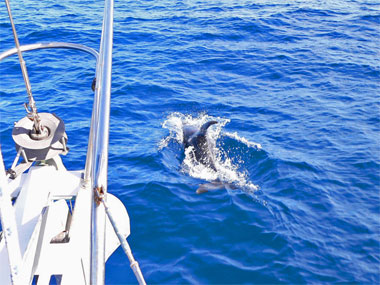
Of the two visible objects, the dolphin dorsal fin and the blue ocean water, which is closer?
the blue ocean water

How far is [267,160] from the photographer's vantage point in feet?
34.0

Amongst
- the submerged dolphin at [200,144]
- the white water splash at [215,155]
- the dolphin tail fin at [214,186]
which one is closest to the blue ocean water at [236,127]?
the white water splash at [215,155]

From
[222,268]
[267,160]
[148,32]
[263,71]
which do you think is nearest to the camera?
[222,268]

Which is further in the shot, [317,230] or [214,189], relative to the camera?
[214,189]

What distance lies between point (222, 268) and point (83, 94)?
8.85m

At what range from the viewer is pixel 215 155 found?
11.0m

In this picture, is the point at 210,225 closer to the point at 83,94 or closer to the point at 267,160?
the point at 267,160

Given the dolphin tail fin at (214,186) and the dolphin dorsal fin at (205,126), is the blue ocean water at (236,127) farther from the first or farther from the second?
the dolphin dorsal fin at (205,126)

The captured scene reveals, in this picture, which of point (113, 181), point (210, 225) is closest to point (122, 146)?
point (113, 181)

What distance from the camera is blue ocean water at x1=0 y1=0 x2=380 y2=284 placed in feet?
24.2

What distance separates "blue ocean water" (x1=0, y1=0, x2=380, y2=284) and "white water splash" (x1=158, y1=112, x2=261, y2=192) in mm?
51

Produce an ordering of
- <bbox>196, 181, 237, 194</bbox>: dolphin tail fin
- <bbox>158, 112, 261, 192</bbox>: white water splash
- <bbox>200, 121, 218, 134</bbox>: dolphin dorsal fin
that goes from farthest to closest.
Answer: <bbox>200, 121, 218, 134</bbox>: dolphin dorsal fin → <bbox>158, 112, 261, 192</bbox>: white water splash → <bbox>196, 181, 237, 194</bbox>: dolphin tail fin

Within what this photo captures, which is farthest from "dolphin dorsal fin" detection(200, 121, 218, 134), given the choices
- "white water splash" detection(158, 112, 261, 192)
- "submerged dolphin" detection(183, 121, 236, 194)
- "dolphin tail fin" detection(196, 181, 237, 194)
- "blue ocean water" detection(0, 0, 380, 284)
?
"dolphin tail fin" detection(196, 181, 237, 194)

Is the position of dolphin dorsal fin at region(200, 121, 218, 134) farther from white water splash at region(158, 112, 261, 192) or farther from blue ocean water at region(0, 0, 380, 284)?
blue ocean water at region(0, 0, 380, 284)
